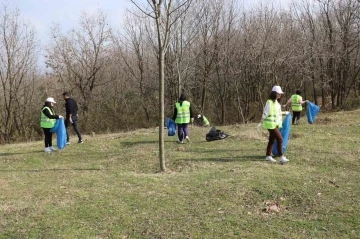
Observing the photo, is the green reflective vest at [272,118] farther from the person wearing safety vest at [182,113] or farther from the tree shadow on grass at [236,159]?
the person wearing safety vest at [182,113]

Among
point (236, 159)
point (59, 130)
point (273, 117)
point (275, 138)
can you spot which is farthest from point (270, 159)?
point (59, 130)

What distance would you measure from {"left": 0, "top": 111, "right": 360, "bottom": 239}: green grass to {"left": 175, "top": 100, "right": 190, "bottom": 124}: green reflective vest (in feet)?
3.91

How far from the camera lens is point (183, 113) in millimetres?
11523

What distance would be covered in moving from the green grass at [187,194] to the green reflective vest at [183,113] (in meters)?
1.19

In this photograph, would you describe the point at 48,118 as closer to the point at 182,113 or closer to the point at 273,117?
the point at 182,113

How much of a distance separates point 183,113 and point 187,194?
205 inches

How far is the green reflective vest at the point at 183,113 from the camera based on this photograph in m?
11.5

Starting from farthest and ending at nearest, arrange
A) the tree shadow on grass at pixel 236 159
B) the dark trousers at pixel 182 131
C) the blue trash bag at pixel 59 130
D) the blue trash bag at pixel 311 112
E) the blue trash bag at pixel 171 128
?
the blue trash bag at pixel 311 112 < the blue trash bag at pixel 171 128 < the dark trousers at pixel 182 131 < the blue trash bag at pixel 59 130 < the tree shadow on grass at pixel 236 159

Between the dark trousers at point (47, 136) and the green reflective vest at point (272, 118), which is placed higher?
the green reflective vest at point (272, 118)

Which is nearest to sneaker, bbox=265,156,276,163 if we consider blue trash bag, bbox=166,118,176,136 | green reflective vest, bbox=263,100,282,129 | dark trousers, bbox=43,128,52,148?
green reflective vest, bbox=263,100,282,129

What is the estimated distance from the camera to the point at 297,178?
714 cm

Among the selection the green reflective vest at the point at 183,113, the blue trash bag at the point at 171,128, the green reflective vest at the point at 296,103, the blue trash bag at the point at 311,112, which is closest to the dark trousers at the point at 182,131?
the green reflective vest at the point at 183,113

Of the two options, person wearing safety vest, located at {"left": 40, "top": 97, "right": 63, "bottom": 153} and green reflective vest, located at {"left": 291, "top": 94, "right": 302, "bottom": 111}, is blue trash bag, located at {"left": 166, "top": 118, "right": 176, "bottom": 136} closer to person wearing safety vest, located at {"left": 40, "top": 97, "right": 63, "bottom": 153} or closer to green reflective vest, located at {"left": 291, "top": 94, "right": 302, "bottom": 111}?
person wearing safety vest, located at {"left": 40, "top": 97, "right": 63, "bottom": 153}

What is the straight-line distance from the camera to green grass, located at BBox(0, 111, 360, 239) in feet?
16.9
